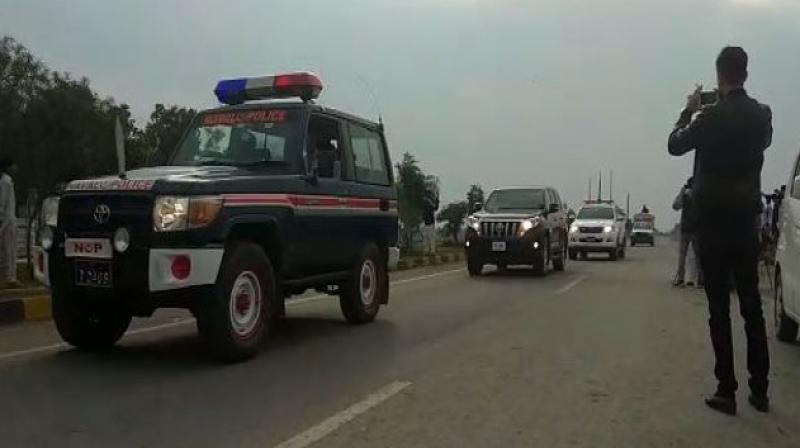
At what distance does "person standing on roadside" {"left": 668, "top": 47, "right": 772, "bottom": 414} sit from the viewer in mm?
5594

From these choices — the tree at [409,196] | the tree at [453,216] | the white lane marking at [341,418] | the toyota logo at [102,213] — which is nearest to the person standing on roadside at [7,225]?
the toyota logo at [102,213]

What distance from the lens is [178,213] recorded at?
675 cm

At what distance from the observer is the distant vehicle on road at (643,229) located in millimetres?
54656

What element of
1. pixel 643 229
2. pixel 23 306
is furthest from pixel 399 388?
pixel 643 229

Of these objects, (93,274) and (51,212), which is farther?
(51,212)

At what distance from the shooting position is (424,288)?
48.8 ft

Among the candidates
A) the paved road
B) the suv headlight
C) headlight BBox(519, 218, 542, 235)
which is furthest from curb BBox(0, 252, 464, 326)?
headlight BBox(519, 218, 542, 235)

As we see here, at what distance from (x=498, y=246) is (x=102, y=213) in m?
11.7

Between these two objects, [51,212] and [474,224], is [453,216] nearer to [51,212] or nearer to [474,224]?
[474,224]

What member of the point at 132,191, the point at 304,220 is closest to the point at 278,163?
the point at 304,220

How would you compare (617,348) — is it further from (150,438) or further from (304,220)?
(150,438)

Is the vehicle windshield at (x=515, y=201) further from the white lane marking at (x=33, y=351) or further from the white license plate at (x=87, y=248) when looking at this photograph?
the white license plate at (x=87, y=248)

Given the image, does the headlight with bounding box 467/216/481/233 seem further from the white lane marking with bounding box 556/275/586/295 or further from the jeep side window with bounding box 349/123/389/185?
the jeep side window with bounding box 349/123/389/185

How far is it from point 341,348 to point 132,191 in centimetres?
246
